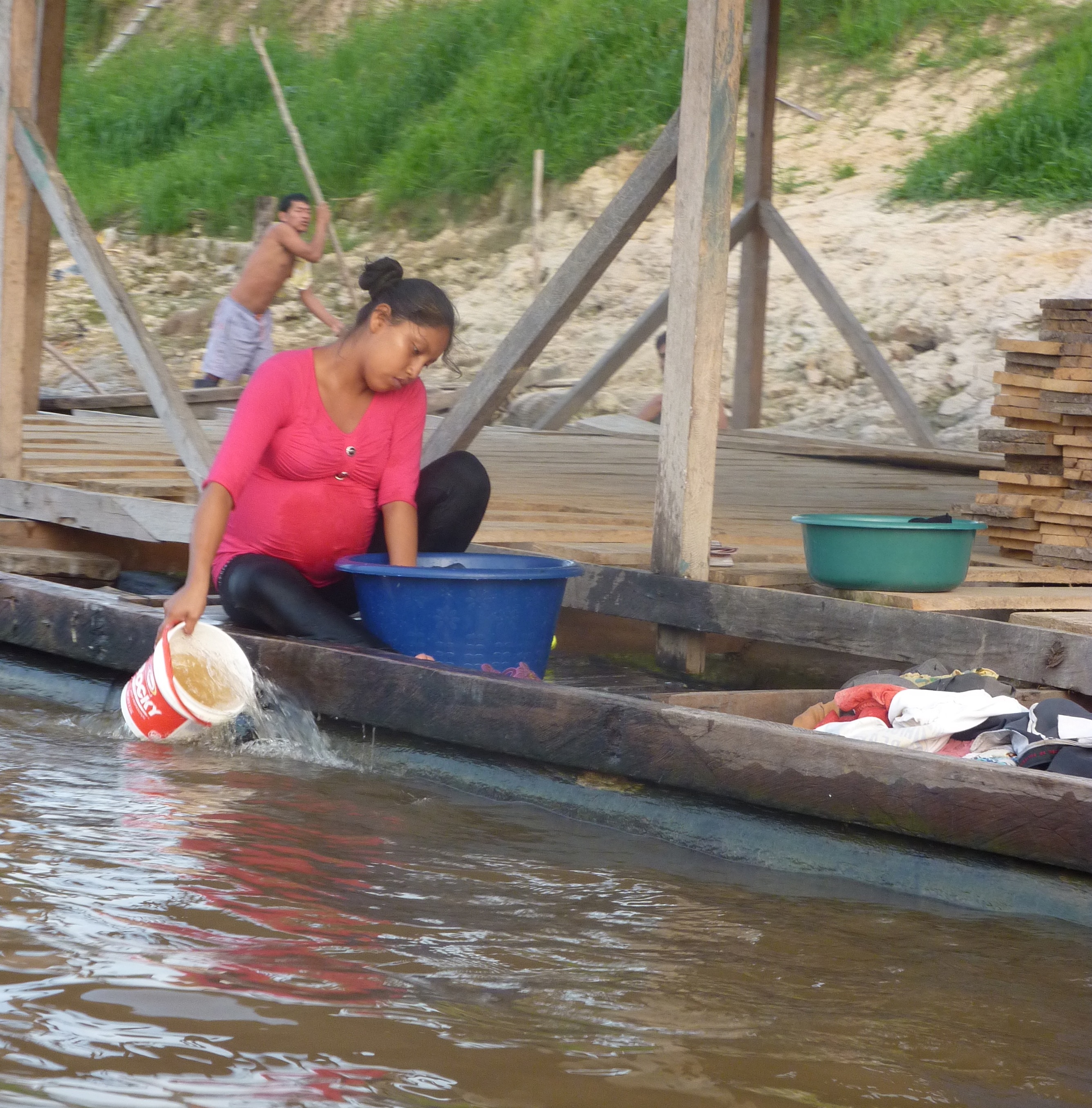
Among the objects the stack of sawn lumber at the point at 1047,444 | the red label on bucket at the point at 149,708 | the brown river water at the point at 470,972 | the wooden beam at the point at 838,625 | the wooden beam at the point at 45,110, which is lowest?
the brown river water at the point at 470,972

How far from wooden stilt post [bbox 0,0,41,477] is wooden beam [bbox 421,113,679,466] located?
5.33 ft

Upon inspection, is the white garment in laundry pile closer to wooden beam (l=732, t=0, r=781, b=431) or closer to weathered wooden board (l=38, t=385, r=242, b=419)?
wooden beam (l=732, t=0, r=781, b=431)

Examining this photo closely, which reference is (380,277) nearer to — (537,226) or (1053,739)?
(1053,739)

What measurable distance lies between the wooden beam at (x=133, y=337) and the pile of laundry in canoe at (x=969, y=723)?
2509mm

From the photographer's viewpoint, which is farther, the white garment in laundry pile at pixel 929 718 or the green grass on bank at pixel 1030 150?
the green grass on bank at pixel 1030 150

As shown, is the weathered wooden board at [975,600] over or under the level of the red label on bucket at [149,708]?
over

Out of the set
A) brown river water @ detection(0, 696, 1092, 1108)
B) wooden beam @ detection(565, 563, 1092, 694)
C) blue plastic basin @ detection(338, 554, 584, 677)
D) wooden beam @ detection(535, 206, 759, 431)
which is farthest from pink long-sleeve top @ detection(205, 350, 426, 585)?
wooden beam @ detection(535, 206, 759, 431)

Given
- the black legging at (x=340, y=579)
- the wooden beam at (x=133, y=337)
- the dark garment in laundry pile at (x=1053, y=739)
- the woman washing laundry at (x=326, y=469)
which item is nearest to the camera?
the dark garment in laundry pile at (x=1053, y=739)

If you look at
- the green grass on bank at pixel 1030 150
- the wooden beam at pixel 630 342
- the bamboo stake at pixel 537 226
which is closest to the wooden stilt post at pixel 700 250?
the wooden beam at pixel 630 342

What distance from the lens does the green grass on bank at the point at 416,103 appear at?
17734 mm

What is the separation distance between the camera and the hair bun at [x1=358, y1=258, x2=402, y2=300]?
13.9ft

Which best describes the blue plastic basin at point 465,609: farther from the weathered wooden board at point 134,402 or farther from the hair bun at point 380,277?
the weathered wooden board at point 134,402

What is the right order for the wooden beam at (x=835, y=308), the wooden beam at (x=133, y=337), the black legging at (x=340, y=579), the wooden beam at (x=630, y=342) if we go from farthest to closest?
the wooden beam at (x=630, y=342), the wooden beam at (x=835, y=308), the wooden beam at (x=133, y=337), the black legging at (x=340, y=579)

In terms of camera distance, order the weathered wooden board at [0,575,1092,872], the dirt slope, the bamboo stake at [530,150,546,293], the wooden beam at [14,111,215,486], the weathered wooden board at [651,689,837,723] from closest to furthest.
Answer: the weathered wooden board at [0,575,1092,872]
the weathered wooden board at [651,689,837,723]
the wooden beam at [14,111,215,486]
the dirt slope
the bamboo stake at [530,150,546,293]
